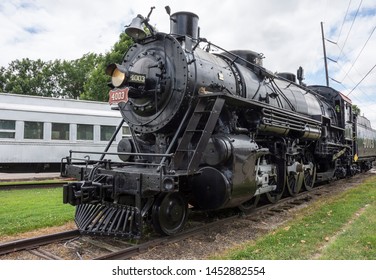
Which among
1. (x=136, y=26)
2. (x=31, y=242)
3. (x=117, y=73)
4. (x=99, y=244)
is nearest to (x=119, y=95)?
(x=117, y=73)

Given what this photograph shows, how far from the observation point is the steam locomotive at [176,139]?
5.32 m

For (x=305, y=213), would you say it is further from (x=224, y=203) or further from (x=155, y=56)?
(x=155, y=56)

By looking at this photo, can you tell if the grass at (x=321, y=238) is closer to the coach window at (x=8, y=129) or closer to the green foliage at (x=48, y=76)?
the coach window at (x=8, y=129)

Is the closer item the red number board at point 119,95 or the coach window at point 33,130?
the red number board at point 119,95

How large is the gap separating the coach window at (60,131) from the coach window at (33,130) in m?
0.50

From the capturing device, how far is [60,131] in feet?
48.3

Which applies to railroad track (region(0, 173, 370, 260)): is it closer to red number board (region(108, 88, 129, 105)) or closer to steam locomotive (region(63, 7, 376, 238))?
steam locomotive (region(63, 7, 376, 238))

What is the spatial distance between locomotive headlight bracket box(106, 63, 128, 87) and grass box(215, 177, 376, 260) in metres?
3.21

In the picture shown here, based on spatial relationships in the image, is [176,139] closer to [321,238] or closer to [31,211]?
[321,238]

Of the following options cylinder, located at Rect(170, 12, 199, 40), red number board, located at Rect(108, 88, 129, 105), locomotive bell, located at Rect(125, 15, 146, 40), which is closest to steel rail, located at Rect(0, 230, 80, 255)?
red number board, located at Rect(108, 88, 129, 105)

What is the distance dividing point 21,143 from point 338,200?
38.4ft

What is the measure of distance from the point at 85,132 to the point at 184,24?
9.75 m

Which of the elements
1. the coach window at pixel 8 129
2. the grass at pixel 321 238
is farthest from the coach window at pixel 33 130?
the grass at pixel 321 238
